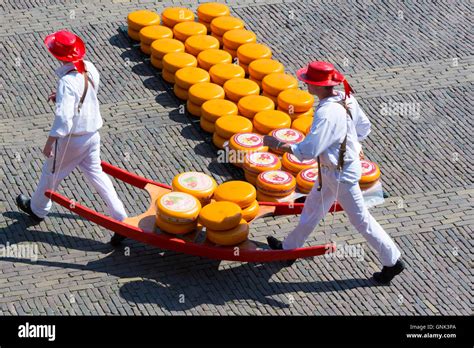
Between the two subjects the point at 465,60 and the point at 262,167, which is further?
the point at 465,60

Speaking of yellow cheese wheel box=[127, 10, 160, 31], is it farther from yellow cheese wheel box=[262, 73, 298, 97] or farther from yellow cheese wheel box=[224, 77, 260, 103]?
yellow cheese wheel box=[262, 73, 298, 97]

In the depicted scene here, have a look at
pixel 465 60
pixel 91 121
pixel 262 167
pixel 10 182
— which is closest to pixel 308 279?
pixel 262 167

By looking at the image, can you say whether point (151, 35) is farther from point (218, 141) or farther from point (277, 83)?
point (218, 141)

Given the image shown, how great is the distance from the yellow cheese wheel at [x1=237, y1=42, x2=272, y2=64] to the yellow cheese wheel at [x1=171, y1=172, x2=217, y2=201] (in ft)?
9.73

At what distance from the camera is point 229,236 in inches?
399

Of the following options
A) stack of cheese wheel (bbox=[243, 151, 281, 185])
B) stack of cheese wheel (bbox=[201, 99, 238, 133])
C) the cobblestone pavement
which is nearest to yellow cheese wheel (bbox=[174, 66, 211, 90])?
the cobblestone pavement

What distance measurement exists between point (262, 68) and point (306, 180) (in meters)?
2.30

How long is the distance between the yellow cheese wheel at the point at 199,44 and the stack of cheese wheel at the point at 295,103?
4.84ft

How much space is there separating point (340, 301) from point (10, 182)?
3.89 meters

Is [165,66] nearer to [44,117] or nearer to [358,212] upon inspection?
[44,117]

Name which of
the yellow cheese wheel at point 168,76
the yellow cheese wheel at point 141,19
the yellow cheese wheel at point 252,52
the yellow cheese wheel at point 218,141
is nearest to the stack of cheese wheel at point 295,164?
the yellow cheese wheel at point 218,141

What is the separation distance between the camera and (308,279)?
34.2ft

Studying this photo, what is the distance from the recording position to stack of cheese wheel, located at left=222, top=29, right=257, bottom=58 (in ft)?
45.1

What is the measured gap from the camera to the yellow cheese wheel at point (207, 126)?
41.0ft
